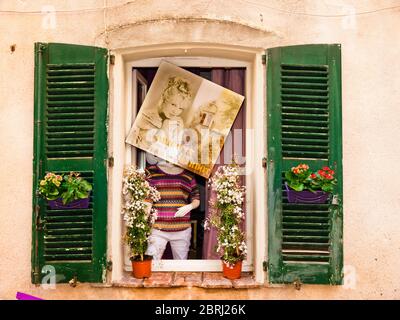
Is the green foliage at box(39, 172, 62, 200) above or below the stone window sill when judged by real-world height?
above

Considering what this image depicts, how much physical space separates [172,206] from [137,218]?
53 centimetres

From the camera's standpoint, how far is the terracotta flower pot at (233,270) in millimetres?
4883

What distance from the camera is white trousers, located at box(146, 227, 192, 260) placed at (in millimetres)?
5262

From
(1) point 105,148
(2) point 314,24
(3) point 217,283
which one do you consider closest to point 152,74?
(1) point 105,148

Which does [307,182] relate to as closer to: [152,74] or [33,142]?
[152,74]

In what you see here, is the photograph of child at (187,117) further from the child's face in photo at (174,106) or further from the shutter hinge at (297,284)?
the shutter hinge at (297,284)

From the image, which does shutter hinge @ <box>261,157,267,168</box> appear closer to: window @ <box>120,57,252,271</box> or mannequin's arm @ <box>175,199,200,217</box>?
window @ <box>120,57,252,271</box>

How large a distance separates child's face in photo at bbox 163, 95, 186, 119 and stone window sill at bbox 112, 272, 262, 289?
170 cm

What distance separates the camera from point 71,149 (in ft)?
15.9

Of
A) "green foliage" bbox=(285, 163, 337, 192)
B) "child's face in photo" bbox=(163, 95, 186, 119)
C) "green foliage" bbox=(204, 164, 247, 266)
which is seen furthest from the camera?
"child's face in photo" bbox=(163, 95, 186, 119)

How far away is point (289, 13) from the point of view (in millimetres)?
4988

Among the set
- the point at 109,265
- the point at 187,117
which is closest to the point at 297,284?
the point at 109,265

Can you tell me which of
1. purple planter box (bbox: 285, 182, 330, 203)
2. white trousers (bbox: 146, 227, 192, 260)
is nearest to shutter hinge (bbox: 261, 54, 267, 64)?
purple planter box (bbox: 285, 182, 330, 203)

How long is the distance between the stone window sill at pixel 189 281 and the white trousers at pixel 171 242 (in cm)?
25
